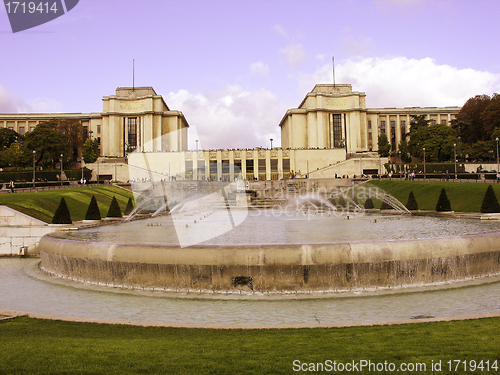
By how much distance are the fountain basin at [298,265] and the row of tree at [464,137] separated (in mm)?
60957

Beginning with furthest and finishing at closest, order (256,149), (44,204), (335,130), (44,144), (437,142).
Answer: (335,130)
(256,149)
(437,142)
(44,144)
(44,204)

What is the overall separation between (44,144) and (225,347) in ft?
287

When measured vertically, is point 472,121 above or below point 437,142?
above

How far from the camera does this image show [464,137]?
99.9 meters

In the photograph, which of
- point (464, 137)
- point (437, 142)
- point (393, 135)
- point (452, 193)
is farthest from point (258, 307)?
point (393, 135)

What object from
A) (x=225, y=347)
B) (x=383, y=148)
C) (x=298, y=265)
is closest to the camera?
(x=225, y=347)

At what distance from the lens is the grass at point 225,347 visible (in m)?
5.09

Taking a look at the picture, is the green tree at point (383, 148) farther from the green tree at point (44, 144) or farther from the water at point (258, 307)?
the water at point (258, 307)

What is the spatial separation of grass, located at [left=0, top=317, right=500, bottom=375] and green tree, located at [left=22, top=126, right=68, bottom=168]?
84.4 metres

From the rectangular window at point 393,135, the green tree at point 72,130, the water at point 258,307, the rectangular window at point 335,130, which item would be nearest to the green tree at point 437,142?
the rectangular window at point 335,130

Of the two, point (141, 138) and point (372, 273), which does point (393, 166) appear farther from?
point (372, 273)

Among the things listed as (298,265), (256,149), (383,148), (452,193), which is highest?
(256,149)

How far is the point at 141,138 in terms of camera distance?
386ft

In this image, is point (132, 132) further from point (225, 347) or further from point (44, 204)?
point (225, 347)
